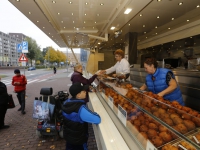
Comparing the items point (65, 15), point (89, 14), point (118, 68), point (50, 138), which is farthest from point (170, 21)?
→ point (50, 138)

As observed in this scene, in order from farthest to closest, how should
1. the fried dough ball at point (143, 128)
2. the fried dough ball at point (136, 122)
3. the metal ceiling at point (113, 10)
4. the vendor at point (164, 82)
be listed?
the metal ceiling at point (113, 10), the vendor at point (164, 82), the fried dough ball at point (136, 122), the fried dough ball at point (143, 128)

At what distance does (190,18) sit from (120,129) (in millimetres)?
9897

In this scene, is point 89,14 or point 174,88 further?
point 89,14

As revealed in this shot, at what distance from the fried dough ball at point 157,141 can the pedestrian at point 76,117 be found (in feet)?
3.31

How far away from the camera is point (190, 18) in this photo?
30.7 ft

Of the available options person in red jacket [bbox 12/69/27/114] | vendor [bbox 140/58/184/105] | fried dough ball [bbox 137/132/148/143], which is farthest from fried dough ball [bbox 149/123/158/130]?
person in red jacket [bbox 12/69/27/114]

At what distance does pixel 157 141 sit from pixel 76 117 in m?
1.29

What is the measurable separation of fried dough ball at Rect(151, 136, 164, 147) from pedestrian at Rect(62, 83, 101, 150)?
1009mm

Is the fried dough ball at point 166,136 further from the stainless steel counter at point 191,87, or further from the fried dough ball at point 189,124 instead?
the stainless steel counter at point 191,87

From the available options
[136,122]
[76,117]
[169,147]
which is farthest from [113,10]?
[169,147]

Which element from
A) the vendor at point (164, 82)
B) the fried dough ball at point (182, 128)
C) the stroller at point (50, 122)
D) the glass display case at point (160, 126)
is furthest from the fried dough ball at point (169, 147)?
the stroller at point (50, 122)

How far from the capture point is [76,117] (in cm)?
235

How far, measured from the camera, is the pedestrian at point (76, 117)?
227cm

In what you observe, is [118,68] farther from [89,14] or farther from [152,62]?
[89,14]
